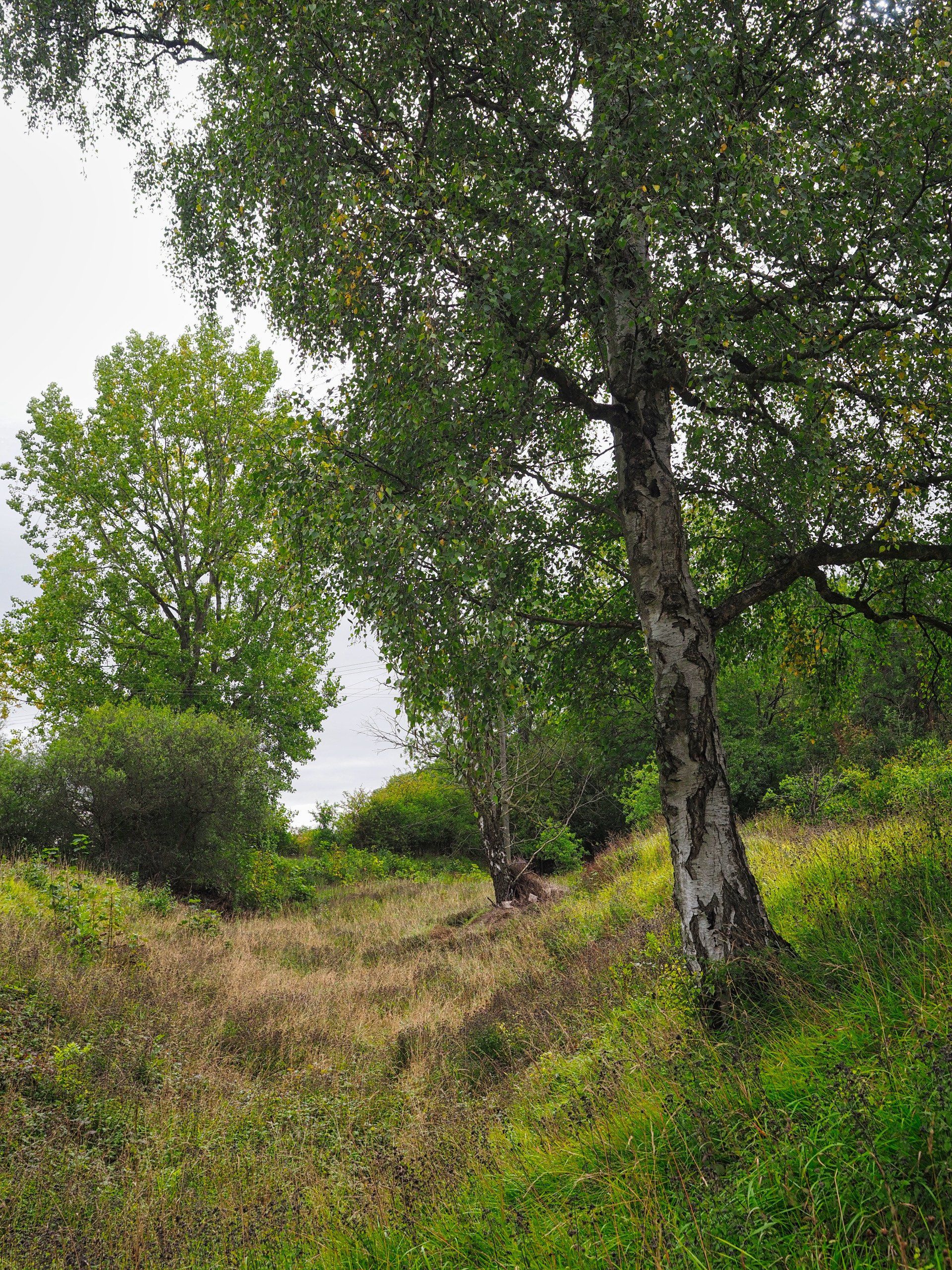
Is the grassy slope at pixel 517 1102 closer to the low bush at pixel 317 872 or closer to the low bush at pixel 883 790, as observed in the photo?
the low bush at pixel 883 790

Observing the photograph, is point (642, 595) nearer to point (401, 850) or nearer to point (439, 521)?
point (439, 521)

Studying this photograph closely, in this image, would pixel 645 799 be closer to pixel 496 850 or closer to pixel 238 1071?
pixel 496 850

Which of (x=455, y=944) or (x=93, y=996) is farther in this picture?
(x=455, y=944)

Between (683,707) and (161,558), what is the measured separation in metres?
19.8

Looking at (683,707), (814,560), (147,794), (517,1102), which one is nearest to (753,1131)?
(517,1102)

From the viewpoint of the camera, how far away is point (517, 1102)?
4695mm

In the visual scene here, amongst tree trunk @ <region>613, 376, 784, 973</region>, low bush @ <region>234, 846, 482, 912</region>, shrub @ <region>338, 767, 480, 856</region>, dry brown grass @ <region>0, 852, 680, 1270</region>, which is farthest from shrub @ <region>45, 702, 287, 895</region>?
tree trunk @ <region>613, 376, 784, 973</region>

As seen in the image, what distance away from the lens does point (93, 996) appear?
6809 millimetres

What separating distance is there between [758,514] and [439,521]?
3636 mm

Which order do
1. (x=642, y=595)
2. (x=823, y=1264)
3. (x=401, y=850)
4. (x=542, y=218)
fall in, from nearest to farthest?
(x=823, y=1264) < (x=542, y=218) < (x=642, y=595) < (x=401, y=850)

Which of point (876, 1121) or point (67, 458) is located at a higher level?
point (67, 458)

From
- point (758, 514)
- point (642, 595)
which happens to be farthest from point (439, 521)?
point (758, 514)

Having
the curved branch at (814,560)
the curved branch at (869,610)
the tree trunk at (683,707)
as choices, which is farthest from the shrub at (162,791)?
the curved branch at (869,610)

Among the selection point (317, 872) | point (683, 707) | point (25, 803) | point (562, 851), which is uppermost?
point (25, 803)
